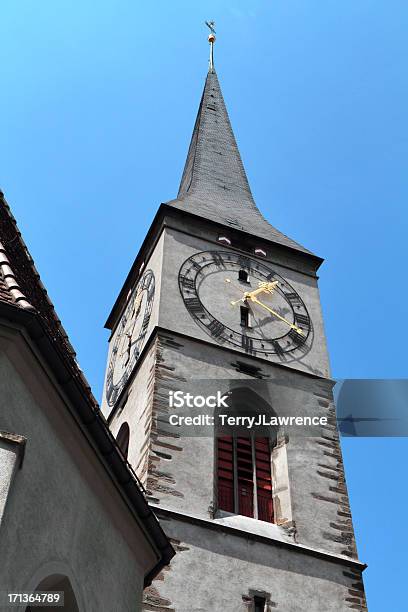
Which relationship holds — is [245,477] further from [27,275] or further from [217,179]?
[217,179]

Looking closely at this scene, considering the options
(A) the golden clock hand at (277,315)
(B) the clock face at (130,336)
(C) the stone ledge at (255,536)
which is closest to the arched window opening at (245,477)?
(C) the stone ledge at (255,536)

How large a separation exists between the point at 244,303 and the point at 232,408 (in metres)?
2.90

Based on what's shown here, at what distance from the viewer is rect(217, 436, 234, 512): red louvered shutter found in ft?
43.2

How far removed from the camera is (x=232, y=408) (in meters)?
14.9

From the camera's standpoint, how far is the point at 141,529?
25.3 ft

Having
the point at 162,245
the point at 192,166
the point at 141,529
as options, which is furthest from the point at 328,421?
the point at 192,166

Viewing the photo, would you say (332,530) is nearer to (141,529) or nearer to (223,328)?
(223,328)

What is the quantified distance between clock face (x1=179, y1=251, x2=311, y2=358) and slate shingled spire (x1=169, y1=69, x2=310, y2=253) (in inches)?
56.4

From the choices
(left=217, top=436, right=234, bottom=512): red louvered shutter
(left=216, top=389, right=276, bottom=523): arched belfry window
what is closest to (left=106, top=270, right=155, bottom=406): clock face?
(left=216, top=389, right=276, bottom=523): arched belfry window

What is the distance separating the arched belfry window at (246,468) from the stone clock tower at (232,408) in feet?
0.07

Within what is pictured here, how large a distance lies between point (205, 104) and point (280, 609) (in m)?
20.2

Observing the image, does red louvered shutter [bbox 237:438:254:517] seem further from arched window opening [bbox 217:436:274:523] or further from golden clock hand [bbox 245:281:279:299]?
golden clock hand [bbox 245:281:279:299]

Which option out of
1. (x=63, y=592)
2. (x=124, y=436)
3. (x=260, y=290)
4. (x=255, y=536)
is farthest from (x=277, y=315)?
(x=63, y=592)

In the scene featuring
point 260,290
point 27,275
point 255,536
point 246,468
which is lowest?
point 255,536
